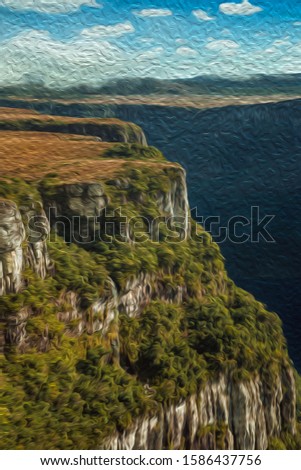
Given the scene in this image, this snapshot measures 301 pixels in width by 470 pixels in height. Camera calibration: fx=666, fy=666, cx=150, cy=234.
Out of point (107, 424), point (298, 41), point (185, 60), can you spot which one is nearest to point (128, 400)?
point (107, 424)

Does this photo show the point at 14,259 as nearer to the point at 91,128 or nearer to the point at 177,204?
the point at 177,204

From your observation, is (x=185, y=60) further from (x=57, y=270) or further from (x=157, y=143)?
(x=57, y=270)

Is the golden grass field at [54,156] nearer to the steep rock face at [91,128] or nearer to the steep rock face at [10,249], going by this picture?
the steep rock face at [91,128]

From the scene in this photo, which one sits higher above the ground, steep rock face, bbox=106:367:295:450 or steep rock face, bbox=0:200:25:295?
steep rock face, bbox=0:200:25:295

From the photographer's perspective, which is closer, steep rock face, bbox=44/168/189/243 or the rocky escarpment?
steep rock face, bbox=44/168/189/243

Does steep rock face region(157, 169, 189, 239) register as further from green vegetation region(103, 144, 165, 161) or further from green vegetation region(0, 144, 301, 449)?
green vegetation region(103, 144, 165, 161)

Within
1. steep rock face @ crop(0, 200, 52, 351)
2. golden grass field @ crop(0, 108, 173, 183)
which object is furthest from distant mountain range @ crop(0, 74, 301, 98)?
steep rock face @ crop(0, 200, 52, 351)

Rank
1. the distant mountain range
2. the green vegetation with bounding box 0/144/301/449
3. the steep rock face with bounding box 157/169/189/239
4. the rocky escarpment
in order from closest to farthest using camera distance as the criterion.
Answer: the green vegetation with bounding box 0/144/301/449
the steep rock face with bounding box 157/169/189/239
the distant mountain range
the rocky escarpment
